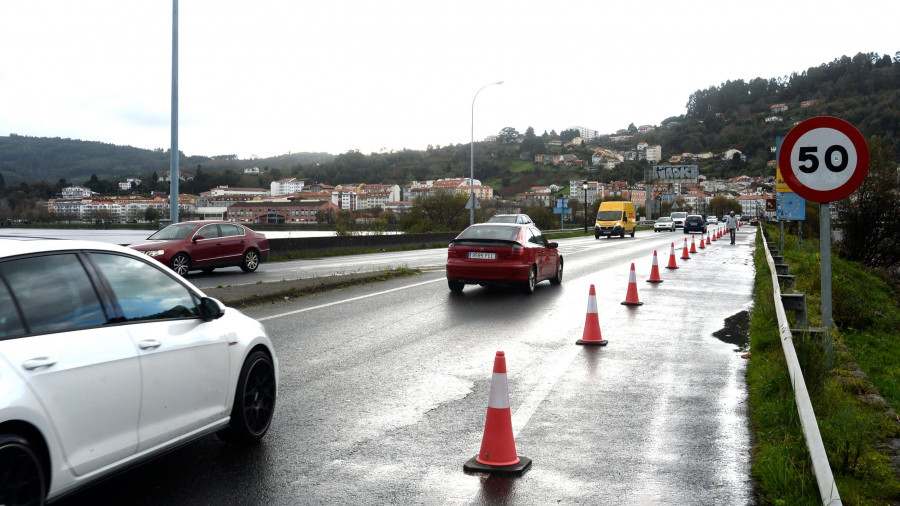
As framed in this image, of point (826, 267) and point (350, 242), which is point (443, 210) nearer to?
point (350, 242)

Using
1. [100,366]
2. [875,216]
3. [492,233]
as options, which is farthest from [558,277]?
[100,366]

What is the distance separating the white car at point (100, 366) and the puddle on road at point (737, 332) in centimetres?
694

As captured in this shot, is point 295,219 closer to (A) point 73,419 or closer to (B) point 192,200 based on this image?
(B) point 192,200

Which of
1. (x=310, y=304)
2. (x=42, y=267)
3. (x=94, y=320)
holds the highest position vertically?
(x=42, y=267)

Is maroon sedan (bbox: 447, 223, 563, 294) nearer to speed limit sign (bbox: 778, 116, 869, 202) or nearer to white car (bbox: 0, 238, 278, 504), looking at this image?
speed limit sign (bbox: 778, 116, 869, 202)

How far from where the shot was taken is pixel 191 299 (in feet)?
16.3

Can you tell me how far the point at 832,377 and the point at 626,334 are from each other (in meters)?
4.01

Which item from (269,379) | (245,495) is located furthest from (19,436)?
(269,379)

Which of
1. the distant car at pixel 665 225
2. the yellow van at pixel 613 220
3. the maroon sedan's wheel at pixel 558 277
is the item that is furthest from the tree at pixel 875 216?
the distant car at pixel 665 225

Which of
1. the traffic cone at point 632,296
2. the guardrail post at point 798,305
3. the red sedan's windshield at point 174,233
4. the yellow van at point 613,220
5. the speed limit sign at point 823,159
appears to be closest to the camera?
the speed limit sign at point 823,159

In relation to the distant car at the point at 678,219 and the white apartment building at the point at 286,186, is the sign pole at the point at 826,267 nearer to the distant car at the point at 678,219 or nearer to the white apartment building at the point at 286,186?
the distant car at the point at 678,219

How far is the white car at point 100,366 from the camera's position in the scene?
3.43 meters

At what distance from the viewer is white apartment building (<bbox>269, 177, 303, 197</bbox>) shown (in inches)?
4112

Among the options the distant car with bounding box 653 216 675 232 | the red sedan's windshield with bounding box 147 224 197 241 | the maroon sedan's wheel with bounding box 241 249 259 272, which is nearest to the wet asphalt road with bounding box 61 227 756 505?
the red sedan's windshield with bounding box 147 224 197 241
